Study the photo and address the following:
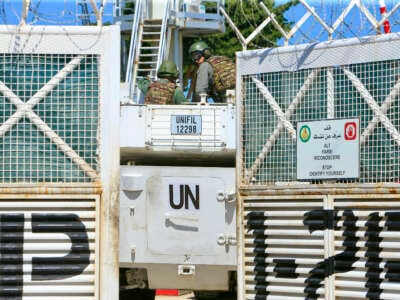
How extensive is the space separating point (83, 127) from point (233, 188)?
2790mm

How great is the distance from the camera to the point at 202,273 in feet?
53.7

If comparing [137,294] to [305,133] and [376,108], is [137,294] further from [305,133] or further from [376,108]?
[376,108]

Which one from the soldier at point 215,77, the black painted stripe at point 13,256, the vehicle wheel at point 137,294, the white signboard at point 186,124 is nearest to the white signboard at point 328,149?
the white signboard at point 186,124

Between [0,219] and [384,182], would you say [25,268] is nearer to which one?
[0,219]

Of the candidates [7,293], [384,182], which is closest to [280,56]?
[384,182]

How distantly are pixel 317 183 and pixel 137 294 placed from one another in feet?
18.5

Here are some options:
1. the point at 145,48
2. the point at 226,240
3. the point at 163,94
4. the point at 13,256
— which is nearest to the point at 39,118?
the point at 13,256

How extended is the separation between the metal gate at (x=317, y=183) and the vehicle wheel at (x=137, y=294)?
4222 mm

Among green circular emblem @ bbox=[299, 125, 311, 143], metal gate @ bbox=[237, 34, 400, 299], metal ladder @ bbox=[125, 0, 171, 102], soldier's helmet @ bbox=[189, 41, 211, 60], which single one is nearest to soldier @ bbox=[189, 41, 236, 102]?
soldier's helmet @ bbox=[189, 41, 211, 60]

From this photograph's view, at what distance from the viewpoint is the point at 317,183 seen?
45.7 feet

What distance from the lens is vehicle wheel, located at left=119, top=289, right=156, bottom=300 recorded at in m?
18.3

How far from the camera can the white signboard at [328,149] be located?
13.6m

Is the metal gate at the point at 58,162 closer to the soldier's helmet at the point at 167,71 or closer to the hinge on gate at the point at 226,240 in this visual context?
the hinge on gate at the point at 226,240

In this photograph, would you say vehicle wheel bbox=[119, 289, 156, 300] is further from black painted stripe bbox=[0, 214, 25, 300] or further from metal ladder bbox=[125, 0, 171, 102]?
black painted stripe bbox=[0, 214, 25, 300]
